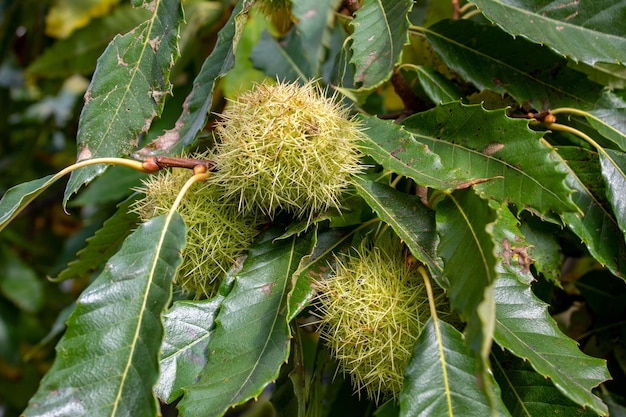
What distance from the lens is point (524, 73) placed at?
0.99 m

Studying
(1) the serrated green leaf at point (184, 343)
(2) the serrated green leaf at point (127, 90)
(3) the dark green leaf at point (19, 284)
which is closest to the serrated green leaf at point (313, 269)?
(1) the serrated green leaf at point (184, 343)

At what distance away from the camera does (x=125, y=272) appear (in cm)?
76

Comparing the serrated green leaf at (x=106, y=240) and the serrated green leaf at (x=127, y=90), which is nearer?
the serrated green leaf at (x=127, y=90)

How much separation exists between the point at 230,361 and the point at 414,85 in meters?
0.67

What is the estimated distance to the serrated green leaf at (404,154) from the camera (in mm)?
787

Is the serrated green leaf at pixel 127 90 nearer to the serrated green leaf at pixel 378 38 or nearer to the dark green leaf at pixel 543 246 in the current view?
the serrated green leaf at pixel 378 38

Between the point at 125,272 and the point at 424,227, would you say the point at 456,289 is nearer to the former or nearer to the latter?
the point at 424,227

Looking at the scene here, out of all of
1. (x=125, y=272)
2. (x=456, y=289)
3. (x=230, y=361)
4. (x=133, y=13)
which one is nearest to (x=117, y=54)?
(x=125, y=272)

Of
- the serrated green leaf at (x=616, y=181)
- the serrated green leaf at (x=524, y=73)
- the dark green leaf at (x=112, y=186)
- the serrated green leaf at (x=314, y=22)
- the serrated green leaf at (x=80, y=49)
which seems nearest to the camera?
the serrated green leaf at (x=314, y=22)

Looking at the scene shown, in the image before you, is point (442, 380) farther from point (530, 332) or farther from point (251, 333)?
point (251, 333)

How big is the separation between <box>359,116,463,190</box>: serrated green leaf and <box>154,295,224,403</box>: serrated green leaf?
0.31 metres

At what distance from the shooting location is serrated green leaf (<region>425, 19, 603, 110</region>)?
99 cm

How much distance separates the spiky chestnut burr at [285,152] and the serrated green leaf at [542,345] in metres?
0.27

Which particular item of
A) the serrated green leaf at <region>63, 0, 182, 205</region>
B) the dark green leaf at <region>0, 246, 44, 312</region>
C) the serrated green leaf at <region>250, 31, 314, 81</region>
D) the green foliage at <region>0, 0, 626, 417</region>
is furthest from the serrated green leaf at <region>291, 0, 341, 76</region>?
the dark green leaf at <region>0, 246, 44, 312</region>
